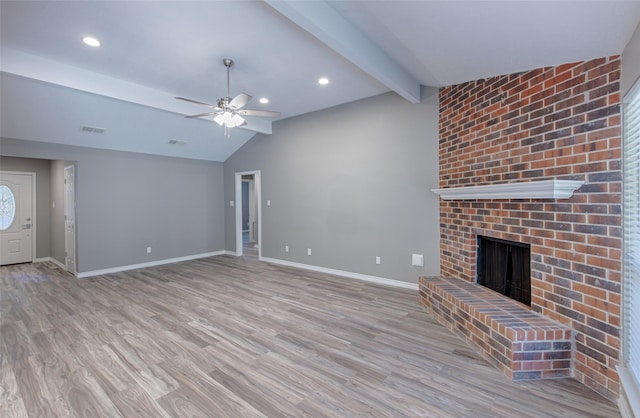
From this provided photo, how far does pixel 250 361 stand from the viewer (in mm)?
2436

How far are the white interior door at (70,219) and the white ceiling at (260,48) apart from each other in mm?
1079

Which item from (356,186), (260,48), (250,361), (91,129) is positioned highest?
(260,48)

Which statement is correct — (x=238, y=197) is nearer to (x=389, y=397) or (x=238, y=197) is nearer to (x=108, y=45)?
(x=108, y=45)

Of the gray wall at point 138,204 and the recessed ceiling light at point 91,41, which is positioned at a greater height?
the recessed ceiling light at point 91,41

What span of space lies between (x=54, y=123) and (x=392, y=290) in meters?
5.65

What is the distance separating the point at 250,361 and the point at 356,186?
320 cm

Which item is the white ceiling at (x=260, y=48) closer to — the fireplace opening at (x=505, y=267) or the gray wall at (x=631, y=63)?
the gray wall at (x=631, y=63)

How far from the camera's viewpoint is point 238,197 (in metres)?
7.08

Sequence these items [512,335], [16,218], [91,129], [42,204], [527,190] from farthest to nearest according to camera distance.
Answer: [42,204], [16,218], [91,129], [527,190], [512,335]

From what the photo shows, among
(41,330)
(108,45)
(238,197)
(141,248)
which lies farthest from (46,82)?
(238,197)

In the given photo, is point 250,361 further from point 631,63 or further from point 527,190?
point 631,63

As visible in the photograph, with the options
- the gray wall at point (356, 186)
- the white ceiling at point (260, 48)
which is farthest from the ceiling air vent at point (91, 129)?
the gray wall at point (356, 186)

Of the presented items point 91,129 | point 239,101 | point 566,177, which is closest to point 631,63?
point 566,177

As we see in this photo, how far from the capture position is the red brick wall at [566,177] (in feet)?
6.52
